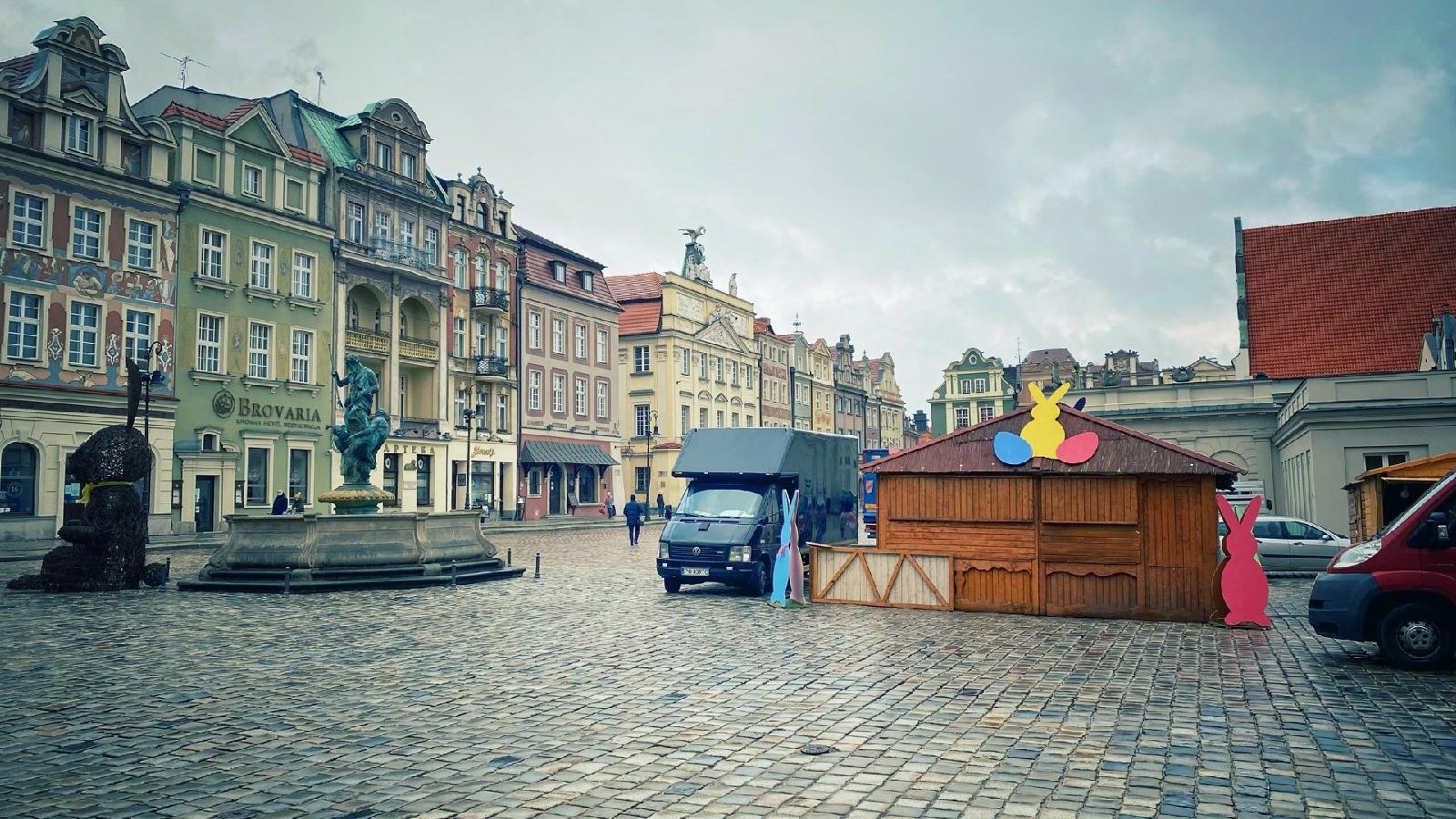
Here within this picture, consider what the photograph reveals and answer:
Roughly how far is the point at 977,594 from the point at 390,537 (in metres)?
11.4

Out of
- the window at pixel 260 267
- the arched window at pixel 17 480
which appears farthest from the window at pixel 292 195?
the arched window at pixel 17 480

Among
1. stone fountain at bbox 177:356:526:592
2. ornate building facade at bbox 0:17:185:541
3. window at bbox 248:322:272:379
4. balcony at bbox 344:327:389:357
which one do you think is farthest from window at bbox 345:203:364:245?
stone fountain at bbox 177:356:526:592

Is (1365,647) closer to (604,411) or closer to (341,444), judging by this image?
(341,444)

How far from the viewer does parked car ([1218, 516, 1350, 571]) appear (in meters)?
23.4

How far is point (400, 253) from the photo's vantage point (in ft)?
152

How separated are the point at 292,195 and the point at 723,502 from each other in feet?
96.2

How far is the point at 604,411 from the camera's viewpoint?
6181cm

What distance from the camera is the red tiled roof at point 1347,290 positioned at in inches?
1687

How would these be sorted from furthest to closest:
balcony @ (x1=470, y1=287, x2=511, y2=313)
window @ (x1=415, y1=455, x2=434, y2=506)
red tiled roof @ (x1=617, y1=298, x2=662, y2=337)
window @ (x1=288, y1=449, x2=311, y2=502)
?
red tiled roof @ (x1=617, y1=298, x2=662, y2=337) → balcony @ (x1=470, y1=287, x2=511, y2=313) → window @ (x1=415, y1=455, x2=434, y2=506) → window @ (x1=288, y1=449, x2=311, y2=502)

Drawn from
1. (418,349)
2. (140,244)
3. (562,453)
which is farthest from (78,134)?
(562,453)

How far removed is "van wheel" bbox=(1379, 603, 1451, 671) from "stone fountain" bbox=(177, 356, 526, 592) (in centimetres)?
1560

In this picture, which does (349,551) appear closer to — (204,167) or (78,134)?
(78,134)

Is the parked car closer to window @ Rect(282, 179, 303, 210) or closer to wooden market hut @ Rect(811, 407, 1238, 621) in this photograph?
wooden market hut @ Rect(811, 407, 1238, 621)

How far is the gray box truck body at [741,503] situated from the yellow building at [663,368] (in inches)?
1674
